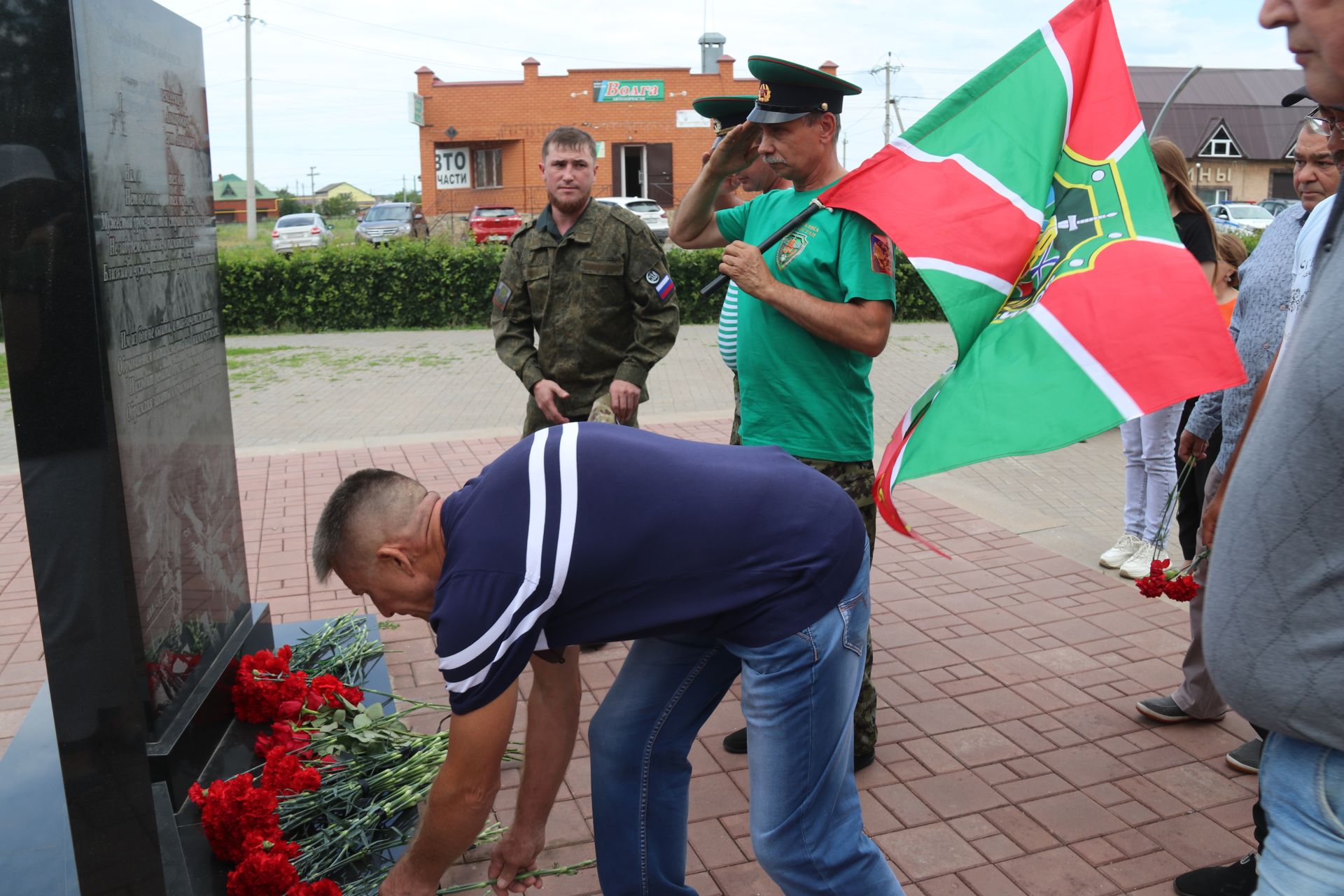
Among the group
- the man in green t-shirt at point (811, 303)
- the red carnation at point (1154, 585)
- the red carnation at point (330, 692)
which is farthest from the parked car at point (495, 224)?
the red carnation at point (1154, 585)

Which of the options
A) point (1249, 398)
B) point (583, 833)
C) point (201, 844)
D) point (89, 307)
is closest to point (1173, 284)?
point (1249, 398)

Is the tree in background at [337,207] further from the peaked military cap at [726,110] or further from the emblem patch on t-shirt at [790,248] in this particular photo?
the emblem patch on t-shirt at [790,248]

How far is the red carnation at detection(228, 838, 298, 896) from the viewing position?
A: 256 centimetres

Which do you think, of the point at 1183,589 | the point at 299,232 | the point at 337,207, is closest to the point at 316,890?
the point at 1183,589

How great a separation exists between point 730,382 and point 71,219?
947 centimetres

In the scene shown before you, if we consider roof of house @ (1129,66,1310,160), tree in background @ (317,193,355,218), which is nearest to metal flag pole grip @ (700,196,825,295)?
roof of house @ (1129,66,1310,160)

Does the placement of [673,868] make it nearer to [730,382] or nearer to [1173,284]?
[1173,284]

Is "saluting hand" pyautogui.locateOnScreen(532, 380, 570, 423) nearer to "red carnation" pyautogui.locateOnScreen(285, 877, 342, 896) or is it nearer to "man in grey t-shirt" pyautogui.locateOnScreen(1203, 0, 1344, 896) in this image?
"red carnation" pyautogui.locateOnScreen(285, 877, 342, 896)

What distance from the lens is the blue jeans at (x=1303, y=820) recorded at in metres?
1.40

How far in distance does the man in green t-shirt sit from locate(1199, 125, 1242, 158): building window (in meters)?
51.5

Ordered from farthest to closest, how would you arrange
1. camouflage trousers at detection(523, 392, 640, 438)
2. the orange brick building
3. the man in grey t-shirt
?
1. the orange brick building
2. camouflage trousers at detection(523, 392, 640, 438)
3. the man in grey t-shirt

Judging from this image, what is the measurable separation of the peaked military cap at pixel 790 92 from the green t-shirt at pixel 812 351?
0.25 m

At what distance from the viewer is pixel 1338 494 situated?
4.43 ft

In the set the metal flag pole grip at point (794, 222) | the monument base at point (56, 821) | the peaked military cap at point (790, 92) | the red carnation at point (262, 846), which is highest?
the peaked military cap at point (790, 92)
